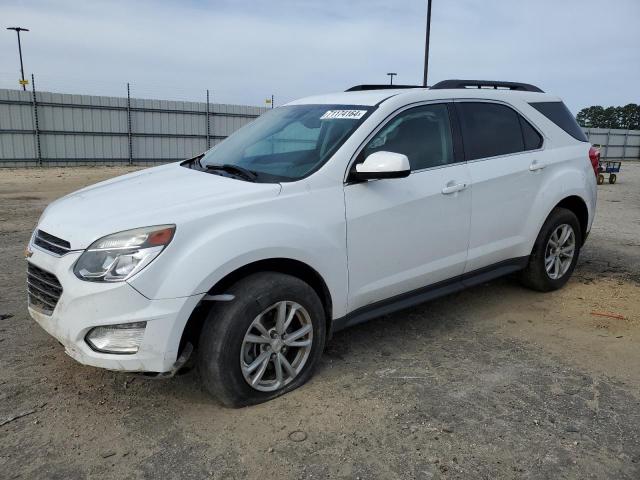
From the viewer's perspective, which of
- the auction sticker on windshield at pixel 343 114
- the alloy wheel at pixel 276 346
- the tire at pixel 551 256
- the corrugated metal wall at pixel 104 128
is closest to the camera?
the alloy wheel at pixel 276 346

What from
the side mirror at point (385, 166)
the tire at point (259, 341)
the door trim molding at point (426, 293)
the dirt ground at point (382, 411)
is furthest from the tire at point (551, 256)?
the tire at point (259, 341)

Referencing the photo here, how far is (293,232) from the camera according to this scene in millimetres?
3025

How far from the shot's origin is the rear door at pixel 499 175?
4.05m

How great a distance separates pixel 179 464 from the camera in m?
2.57

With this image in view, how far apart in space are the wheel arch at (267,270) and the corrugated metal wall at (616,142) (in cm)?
3539

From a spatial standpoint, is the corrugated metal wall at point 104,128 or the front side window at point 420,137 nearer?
the front side window at point 420,137

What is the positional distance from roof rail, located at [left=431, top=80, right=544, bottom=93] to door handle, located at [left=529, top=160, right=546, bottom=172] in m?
0.74

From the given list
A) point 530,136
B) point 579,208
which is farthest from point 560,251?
point 530,136

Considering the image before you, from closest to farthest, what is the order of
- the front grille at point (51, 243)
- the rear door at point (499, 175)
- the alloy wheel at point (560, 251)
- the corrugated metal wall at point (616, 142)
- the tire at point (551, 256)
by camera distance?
the front grille at point (51, 243), the rear door at point (499, 175), the tire at point (551, 256), the alloy wheel at point (560, 251), the corrugated metal wall at point (616, 142)

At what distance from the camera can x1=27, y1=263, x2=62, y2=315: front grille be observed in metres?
2.83

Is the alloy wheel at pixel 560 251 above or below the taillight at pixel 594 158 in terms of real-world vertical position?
below

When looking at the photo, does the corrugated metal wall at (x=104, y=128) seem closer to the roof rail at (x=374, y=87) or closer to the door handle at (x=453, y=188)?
the roof rail at (x=374, y=87)

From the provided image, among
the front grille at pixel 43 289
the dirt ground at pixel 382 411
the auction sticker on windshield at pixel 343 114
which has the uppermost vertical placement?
the auction sticker on windshield at pixel 343 114

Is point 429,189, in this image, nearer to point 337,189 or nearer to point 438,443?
point 337,189
